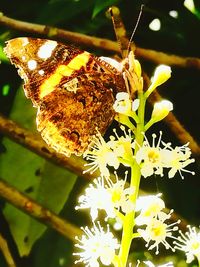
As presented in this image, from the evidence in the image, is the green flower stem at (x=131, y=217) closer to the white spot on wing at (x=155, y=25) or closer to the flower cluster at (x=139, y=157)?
the flower cluster at (x=139, y=157)

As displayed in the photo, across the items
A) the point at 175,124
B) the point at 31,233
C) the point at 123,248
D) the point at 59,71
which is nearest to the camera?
the point at 123,248

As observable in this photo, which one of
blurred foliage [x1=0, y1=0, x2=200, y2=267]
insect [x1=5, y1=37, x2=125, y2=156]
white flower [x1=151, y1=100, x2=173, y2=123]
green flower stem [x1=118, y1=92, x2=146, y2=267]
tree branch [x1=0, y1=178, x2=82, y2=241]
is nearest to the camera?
green flower stem [x1=118, y1=92, x2=146, y2=267]

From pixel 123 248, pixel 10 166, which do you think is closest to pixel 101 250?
pixel 123 248

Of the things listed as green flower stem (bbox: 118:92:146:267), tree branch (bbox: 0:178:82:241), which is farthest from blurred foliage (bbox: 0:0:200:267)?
green flower stem (bbox: 118:92:146:267)

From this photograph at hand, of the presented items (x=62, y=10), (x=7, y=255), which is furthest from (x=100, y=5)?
(x=7, y=255)

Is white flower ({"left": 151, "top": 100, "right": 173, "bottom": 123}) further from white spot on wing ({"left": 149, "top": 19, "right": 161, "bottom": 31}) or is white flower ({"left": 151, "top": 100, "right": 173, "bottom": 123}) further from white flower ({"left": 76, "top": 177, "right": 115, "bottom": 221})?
white spot on wing ({"left": 149, "top": 19, "right": 161, "bottom": 31})

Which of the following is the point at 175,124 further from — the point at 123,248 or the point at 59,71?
the point at 123,248

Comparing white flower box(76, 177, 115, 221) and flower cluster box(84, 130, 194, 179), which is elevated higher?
flower cluster box(84, 130, 194, 179)
